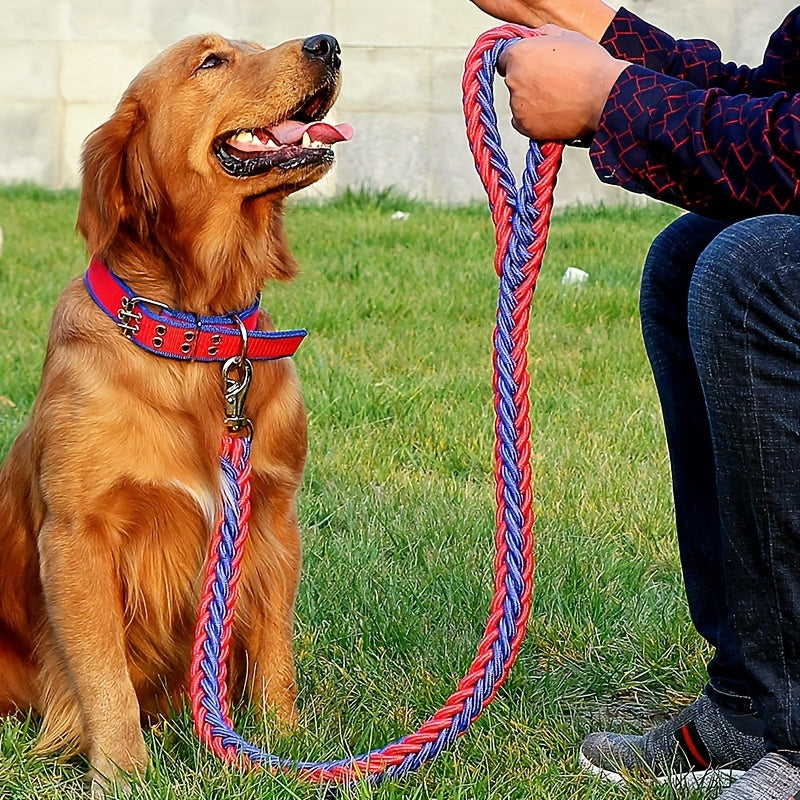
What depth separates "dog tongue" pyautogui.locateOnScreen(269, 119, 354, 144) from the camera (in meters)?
2.41

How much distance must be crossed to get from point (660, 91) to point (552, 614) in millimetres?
1417

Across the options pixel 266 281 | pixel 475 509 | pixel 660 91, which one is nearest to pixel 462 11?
pixel 475 509

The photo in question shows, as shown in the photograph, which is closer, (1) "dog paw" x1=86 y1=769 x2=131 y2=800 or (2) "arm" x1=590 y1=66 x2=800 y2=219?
(2) "arm" x1=590 y1=66 x2=800 y2=219

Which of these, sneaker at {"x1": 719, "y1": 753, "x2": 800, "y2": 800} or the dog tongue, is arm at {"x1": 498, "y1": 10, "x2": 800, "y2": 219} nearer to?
the dog tongue

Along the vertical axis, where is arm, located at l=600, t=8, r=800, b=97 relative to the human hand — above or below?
below

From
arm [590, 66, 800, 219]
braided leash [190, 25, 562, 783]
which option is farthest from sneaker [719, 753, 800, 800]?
arm [590, 66, 800, 219]

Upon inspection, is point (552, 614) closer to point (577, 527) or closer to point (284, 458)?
point (577, 527)

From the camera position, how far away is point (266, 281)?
2592 mm

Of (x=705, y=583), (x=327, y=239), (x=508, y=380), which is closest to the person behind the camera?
(x=508, y=380)

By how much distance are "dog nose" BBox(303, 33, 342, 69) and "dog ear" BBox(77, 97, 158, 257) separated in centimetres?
37

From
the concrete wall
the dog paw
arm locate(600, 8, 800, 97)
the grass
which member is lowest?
the concrete wall

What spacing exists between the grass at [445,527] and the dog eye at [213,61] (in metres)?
1.27

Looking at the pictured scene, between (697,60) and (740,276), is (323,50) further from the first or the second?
(740,276)

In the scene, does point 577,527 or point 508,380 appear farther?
point 577,527
